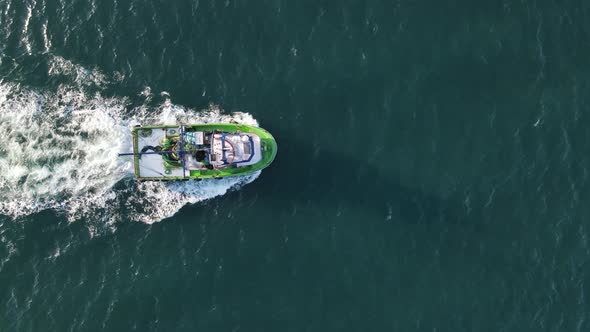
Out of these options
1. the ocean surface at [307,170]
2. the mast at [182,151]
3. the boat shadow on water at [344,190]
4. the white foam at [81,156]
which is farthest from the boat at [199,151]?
the boat shadow on water at [344,190]

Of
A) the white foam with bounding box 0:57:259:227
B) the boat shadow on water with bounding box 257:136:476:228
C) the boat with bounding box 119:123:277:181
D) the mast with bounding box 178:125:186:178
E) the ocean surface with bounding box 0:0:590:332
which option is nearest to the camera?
the ocean surface with bounding box 0:0:590:332

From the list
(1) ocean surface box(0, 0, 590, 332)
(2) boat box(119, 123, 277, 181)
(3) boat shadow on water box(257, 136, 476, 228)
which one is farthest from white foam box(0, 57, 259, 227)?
(3) boat shadow on water box(257, 136, 476, 228)

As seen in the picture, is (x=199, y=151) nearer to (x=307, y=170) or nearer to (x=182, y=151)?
(x=182, y=151)

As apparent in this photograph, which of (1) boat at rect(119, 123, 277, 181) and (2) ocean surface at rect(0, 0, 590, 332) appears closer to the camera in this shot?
(2) ocean surface at rect(0, 0, 590, 332)

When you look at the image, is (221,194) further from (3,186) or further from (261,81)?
(3,186)

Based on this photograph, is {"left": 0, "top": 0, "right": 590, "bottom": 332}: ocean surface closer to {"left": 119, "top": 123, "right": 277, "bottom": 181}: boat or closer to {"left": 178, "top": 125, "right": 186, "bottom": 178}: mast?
{"left": 119, "top": 123, "right": 277, "bottom": 181}: boat

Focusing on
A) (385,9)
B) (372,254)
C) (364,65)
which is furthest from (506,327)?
(385,9)

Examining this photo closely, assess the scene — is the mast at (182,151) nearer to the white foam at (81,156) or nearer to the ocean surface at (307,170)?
the white foam at (81,156)
